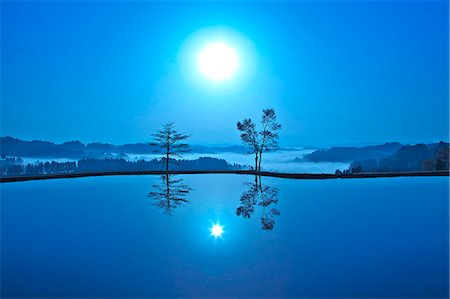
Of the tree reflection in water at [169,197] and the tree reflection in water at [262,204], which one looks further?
the tree reflection in water at [169,197]

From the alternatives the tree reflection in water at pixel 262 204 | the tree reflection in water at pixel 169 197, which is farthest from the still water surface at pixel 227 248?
the tree reflection in water at pixel 169 197

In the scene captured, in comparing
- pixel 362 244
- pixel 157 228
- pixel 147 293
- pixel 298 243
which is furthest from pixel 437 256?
pixel 157 228

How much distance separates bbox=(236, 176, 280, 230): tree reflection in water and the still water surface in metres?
0.04

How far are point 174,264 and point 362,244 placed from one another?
467 centimetres

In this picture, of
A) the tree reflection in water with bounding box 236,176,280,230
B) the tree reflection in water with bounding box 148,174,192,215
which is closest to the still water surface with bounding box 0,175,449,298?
the tree reflection in water with bounding box 236,176,280,230

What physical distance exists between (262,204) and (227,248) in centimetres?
618

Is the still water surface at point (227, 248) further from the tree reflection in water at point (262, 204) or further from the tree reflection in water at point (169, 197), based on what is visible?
the tree reflection in water at point (169, 197)

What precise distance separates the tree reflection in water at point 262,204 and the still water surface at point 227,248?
43 mm

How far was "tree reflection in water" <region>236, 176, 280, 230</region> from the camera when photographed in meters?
11.3

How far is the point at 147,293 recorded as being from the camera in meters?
6.04

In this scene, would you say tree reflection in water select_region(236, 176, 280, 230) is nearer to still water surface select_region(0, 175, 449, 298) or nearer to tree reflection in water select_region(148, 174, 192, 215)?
still water surface select_region(0, 175, 449, 298)

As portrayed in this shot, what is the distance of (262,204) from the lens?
562 inches

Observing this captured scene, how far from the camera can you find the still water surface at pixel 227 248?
6.28 meters

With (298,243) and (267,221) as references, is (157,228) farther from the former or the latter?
(298,243)
